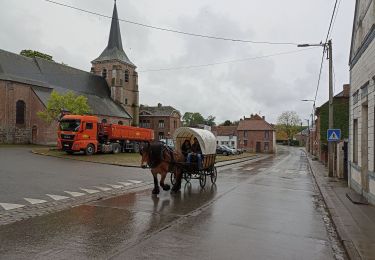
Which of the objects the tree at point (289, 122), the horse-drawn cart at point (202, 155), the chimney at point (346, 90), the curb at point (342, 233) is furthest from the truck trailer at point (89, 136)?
the tree at point (289, 122)

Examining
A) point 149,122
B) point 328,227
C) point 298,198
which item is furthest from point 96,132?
point 149,122

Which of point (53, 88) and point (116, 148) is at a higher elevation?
point (53, 88)

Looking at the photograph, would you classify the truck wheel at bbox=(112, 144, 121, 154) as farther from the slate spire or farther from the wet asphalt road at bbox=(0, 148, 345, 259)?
the slate spire

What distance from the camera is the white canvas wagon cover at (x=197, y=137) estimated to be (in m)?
15.5

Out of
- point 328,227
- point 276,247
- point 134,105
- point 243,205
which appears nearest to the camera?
point 276,247

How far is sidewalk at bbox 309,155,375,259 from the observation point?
6.70 metres

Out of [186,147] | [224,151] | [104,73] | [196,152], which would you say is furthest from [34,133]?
[196,152]

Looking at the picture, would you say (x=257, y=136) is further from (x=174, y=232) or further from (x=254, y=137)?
(x=174, y=232)

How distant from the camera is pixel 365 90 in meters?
13.0

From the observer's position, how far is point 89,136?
3198 centimetres

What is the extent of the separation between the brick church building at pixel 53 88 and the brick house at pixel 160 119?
10489 mm

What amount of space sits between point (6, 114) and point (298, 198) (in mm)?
45157

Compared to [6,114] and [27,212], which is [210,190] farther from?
[6,114]

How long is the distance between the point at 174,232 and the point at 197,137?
8.32 metres
